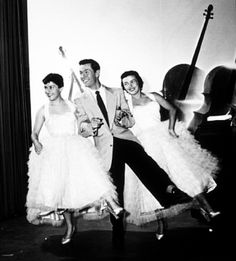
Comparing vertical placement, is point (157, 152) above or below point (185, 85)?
below

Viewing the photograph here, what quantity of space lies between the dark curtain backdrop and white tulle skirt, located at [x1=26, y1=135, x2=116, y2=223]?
0.63ft

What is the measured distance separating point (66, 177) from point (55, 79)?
2.62 ft

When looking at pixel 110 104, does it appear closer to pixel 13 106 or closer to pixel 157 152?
pixel 157 152

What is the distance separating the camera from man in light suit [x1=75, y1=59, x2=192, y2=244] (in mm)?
2709

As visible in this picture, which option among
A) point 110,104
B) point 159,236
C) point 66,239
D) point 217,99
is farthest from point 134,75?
point 66,239

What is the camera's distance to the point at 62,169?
2631 mm

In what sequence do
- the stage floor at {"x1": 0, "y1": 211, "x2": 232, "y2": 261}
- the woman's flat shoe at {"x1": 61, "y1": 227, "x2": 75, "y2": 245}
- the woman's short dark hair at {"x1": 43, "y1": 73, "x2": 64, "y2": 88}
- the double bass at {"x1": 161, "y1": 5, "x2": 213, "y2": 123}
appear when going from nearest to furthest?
the stage floor at {"x1": 0, "y1": 211, "x2": 232, "y2": 261}
the woman's flat shoe at {"x1": 61, "y1": 227, "x2": 75, "y2": 245}
the woman's short dark hair at {"x1": 43, "y1": 73, "x2": 64, "y2": 88}
the double bass at {"x1": 161, "y1": 5, "x2": 213, "y2": 123}

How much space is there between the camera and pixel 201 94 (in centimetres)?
289

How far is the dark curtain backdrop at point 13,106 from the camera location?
272cm

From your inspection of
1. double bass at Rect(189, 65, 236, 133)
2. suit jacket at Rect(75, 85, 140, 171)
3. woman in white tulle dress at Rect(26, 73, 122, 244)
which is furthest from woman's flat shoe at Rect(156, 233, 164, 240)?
double bass at Rect(189, 65, 236, 133)

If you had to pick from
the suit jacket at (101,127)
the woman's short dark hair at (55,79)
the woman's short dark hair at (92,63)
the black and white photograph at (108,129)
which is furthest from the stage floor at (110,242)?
the woman's short dark hair at (92,63)

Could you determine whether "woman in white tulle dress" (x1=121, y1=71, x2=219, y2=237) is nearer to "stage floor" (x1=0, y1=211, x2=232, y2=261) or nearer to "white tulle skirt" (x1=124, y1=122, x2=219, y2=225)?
"white tulle skirt" (x1=124, y1=122, x2=219, y2=225)

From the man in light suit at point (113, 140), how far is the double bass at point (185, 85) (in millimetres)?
404

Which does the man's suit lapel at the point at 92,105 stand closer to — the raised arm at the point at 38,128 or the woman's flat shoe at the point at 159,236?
the raised arm at the point at 38,128
